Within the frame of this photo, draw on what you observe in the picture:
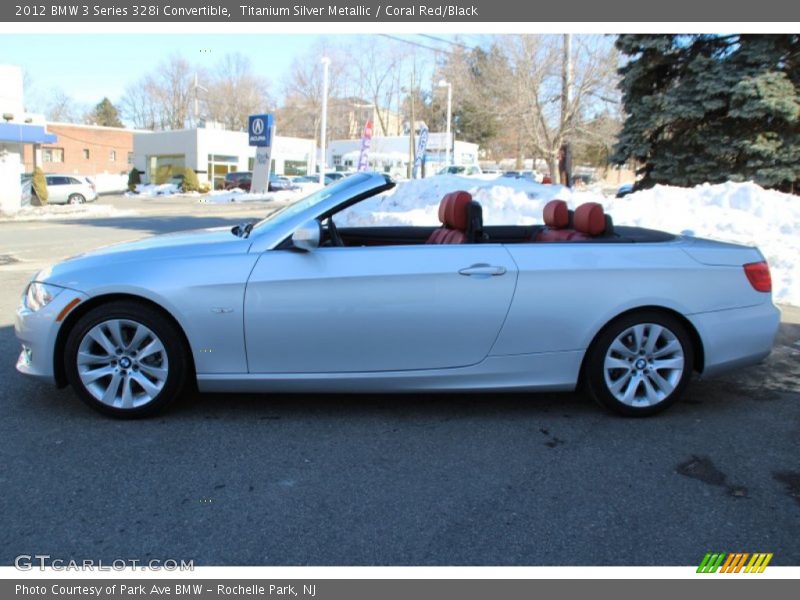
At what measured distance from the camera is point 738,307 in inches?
176

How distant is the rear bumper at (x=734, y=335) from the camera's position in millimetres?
4395

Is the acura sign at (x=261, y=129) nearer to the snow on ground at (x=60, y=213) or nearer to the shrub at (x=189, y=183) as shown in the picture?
the snow on ground at (x=60, y=213)

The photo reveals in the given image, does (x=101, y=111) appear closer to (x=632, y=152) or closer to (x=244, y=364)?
(x=632, y=152)

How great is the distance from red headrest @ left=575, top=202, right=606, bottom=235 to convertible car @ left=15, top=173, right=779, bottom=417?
0.52 meters

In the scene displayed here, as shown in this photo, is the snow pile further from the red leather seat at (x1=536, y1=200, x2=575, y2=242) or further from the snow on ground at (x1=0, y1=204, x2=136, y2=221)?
the red leather seat at (x1=536, y1=200, x2=575, y2=242)

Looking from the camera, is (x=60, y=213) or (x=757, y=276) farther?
(x=60, y=213)

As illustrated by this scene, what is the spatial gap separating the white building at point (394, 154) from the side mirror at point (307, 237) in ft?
170

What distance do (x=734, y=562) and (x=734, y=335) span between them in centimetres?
201

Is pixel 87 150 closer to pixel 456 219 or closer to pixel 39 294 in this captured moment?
pixel 39 294

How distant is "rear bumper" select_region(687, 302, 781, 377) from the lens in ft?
14.4

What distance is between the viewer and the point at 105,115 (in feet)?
324

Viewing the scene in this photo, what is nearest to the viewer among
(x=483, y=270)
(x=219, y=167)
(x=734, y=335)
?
(x=483, y=270)

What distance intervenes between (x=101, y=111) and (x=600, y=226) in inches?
4233

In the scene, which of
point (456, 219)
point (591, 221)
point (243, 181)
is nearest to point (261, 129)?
point (243, 181)
